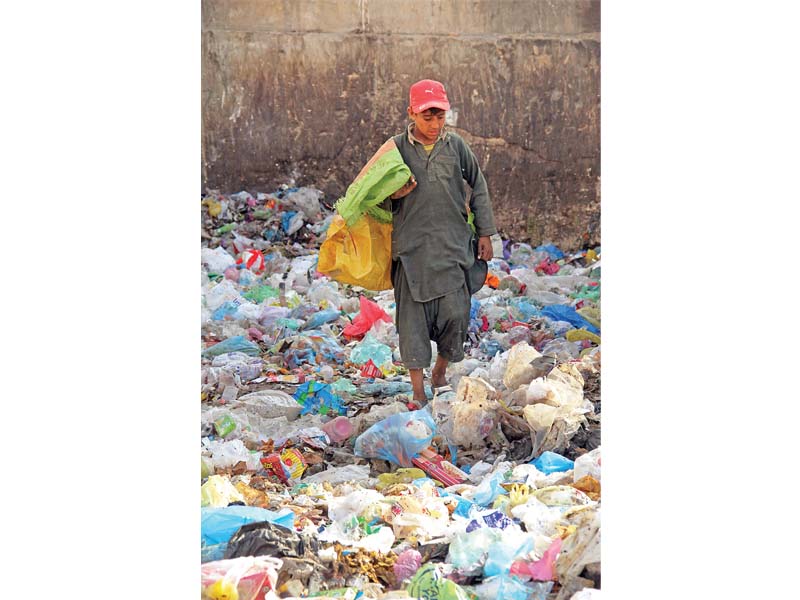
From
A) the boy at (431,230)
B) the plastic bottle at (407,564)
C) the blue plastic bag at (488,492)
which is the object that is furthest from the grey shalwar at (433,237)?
the plastic bottle at (407,564)

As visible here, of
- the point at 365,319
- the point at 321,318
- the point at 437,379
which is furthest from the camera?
the point at 321,318

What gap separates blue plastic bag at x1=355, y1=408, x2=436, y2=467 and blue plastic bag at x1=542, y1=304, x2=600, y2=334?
2355mm

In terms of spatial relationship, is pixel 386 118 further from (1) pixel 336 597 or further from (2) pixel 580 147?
(1) pixel 336 597

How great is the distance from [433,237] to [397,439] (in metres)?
1.01

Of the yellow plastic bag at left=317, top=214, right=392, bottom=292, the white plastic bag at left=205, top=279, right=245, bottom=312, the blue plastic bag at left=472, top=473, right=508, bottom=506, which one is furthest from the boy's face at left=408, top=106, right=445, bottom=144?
the white plastic bag at left=205, top=279, right=245, bottom=312

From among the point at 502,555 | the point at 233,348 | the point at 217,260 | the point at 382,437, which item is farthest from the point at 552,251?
the point at 502,555

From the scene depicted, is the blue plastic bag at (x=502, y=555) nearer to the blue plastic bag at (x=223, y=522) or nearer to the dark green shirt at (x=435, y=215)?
the blue plastic bag at (x=223, y=522)

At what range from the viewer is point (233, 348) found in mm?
6559

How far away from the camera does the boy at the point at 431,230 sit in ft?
16.6

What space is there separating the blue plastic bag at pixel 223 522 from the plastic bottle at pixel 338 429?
1.30 metres

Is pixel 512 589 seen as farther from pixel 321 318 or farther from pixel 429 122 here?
pixel 321 318

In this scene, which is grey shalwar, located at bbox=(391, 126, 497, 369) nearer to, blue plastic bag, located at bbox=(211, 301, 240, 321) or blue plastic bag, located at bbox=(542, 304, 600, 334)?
blue plastic bag, located at bbox=(542, 304, 600, 334)

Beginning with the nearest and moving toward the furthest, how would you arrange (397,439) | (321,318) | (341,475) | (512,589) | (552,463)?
(512,589)
(552,463)
(341,475)
(397,439)
(321,318)

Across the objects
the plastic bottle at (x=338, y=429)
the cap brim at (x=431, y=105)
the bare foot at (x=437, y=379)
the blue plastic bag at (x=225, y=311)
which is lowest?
the plastic bottle at (x=338, y=429)
